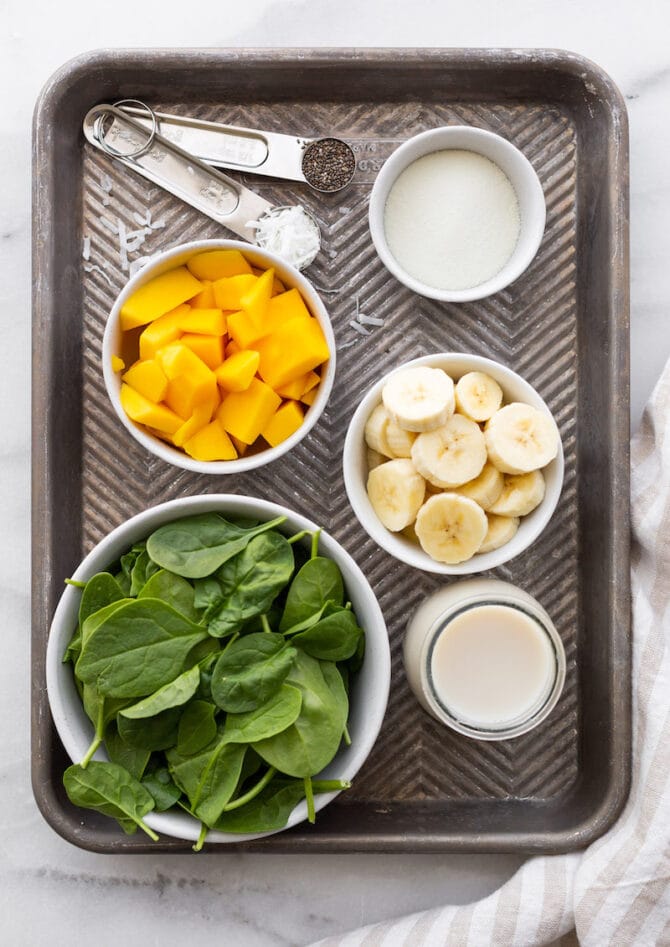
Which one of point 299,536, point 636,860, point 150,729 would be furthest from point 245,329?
point 636,860

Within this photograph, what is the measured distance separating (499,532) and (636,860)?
43 centimetres

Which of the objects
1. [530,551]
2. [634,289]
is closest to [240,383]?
[530,551]

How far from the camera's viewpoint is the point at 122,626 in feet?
3.39

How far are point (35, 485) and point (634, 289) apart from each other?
2.66 feet

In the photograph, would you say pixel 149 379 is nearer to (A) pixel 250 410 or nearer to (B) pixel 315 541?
(A) pixel 250 410

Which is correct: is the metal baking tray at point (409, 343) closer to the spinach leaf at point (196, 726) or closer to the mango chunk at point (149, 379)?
the mango chunk at point (149, 379)

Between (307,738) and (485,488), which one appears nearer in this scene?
(307,738)

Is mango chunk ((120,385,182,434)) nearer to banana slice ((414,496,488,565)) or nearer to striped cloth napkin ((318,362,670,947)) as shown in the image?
banana slice ((414,496,488,565))

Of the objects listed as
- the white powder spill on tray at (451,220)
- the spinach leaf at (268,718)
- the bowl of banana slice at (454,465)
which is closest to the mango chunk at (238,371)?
the bowl of banana slice at (454,465)

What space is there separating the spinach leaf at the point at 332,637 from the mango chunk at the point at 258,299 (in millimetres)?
350

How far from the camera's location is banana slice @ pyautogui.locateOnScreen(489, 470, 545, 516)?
1.13 metres

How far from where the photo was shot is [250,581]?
1.06 m

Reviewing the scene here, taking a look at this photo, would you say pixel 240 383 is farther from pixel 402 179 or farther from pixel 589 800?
pixel 589 800

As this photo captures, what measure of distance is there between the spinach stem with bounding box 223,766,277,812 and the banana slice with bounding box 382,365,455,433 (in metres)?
0.41
